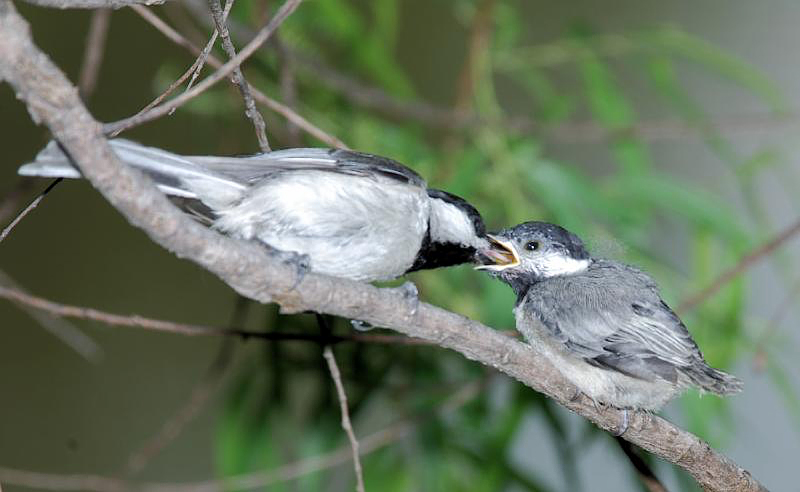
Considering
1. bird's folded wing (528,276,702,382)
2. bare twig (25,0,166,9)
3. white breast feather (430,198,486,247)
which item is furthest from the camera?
white breast feather (430,198,486,247)

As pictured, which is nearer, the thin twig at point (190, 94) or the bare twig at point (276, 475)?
the thin twig at point (190, 94)

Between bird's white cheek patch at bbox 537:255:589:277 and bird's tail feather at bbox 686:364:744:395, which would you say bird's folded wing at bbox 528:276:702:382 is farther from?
bird's white cheek patch at bbox 537:255:589:277

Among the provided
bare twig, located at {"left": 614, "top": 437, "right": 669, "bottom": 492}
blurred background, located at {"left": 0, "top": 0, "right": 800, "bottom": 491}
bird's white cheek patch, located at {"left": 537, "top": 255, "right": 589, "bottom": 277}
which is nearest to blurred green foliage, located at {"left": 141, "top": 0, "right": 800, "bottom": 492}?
blurred background, located at {"left": 0, "top": 0, "right": 800, "bottom": 491}

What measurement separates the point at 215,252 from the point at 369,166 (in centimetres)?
53

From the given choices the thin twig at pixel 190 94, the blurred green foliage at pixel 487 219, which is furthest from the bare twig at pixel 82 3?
the blurred green foliage at pixel 487 219

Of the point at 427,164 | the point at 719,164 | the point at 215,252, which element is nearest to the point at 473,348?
the point at 215,252

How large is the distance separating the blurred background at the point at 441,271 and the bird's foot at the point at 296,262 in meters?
0.50

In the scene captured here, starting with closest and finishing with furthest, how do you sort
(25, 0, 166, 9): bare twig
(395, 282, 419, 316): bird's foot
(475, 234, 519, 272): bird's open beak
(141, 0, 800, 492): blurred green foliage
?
(25, 0, 166, 9): bare twig < (395, 282, 419, 316): bird's foot < (475, 234, 519, 272): bird's open beak < (141, 0, 800, 492): blurred green foliage

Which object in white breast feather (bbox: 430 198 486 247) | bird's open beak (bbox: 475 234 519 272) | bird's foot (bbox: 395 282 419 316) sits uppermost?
bird's open beak (bbox: 475 234 519 272)

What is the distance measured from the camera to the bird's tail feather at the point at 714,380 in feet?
4.62

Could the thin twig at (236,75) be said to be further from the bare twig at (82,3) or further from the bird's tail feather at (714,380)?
the bird's tail feather at (714,380)

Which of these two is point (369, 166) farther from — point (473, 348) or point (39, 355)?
point (39, 355)

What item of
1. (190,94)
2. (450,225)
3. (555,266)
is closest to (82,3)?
(190,94)

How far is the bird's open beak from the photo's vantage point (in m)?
1.67
